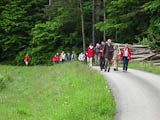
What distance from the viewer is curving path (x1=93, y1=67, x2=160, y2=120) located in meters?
7.86

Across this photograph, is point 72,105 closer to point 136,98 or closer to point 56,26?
point 136,98

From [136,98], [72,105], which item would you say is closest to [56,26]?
[136,98]

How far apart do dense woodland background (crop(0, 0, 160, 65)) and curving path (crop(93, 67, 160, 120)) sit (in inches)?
750

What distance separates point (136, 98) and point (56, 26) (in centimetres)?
3092

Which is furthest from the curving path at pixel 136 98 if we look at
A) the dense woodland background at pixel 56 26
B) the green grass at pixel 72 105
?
the dense woodland background at pixel 56 26

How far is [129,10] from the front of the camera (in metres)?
31.9

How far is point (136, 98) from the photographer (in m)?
9.62

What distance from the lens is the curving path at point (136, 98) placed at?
25.8ft

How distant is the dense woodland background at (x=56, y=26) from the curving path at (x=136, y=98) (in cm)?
1905

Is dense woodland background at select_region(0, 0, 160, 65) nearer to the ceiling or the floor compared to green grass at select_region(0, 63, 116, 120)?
nearer to the ceiling

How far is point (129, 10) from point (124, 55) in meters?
Result: 16.2

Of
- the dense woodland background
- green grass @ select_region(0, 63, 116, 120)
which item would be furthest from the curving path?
the dense woodland background

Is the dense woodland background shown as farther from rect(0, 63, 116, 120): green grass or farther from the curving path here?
rect(0, 63, 116, 120): green grass

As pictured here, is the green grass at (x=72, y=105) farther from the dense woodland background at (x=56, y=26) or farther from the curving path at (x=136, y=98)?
the dense woodland background at (x=56, y=26)
